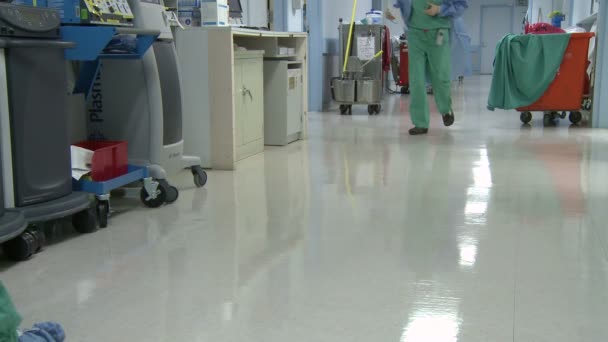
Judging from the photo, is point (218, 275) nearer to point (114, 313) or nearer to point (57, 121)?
point (114, 313)

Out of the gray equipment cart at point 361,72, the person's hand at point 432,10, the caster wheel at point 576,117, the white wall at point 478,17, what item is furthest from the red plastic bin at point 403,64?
the white wall at point 478,17

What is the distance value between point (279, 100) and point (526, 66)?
7.27ft

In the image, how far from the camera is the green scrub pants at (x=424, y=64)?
16.3ft

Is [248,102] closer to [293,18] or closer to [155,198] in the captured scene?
[155,198]

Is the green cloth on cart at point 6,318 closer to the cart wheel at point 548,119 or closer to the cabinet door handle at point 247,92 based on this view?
the cabinet door handle at point 247,92

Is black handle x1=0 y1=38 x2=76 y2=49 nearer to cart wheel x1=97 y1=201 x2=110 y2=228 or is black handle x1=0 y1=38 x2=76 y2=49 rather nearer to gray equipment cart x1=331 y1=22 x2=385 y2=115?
cart wheel x1=97 y1=201 x2=110 y2=228

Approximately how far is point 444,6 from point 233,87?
215cm

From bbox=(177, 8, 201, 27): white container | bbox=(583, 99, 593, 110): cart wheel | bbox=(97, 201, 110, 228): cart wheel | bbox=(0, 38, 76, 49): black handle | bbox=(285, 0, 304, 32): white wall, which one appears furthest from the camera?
bbox=(285, 0, 304, 32): white wall

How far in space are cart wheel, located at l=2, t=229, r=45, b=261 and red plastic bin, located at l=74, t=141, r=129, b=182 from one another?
0.44 m

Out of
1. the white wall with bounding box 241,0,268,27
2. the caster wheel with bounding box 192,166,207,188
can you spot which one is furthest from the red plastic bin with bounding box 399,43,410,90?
the caster wheel with bounding box 192,166,207,188

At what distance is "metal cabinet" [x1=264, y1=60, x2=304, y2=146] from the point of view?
4.28m

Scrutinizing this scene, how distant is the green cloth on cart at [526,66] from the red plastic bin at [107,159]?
3.74 metres

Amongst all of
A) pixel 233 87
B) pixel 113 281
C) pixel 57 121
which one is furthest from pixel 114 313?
pixel 233 87

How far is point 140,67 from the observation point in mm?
2586
